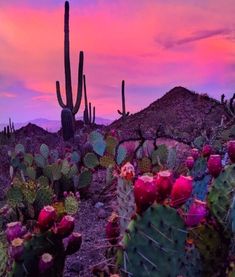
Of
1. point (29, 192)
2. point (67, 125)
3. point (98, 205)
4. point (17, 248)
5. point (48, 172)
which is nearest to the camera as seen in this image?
point (17, 248)

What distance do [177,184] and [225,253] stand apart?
91cm

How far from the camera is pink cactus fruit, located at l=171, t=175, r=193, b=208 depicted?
2643mm

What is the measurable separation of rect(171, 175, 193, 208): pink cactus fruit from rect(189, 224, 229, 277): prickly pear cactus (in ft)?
1.98

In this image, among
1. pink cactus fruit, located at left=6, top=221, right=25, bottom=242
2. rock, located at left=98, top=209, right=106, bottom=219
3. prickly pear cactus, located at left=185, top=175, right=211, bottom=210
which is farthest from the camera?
rock, located at left=98, top=209, right=106, bottom=219

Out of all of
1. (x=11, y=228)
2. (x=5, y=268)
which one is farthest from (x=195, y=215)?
(x=5, y=268)

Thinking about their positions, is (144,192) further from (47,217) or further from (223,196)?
(223,196)

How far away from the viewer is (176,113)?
22.0 metres

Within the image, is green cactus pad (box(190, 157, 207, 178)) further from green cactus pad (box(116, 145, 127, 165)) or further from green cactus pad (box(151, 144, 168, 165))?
green cactus pad (box(116, 145, 127, 165))

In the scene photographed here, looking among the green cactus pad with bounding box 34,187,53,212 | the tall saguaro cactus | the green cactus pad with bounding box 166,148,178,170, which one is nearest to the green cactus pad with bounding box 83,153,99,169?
the green cactus pad with bounding box 166,148,178,170

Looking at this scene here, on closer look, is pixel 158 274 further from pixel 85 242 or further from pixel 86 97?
pixel 86 97

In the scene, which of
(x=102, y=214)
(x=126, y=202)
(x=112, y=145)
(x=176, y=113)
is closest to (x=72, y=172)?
(x=112, y=145)

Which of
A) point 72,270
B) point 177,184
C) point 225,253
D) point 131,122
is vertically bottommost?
point 72,270

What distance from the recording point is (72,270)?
5.55 m

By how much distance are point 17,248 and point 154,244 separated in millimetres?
751
